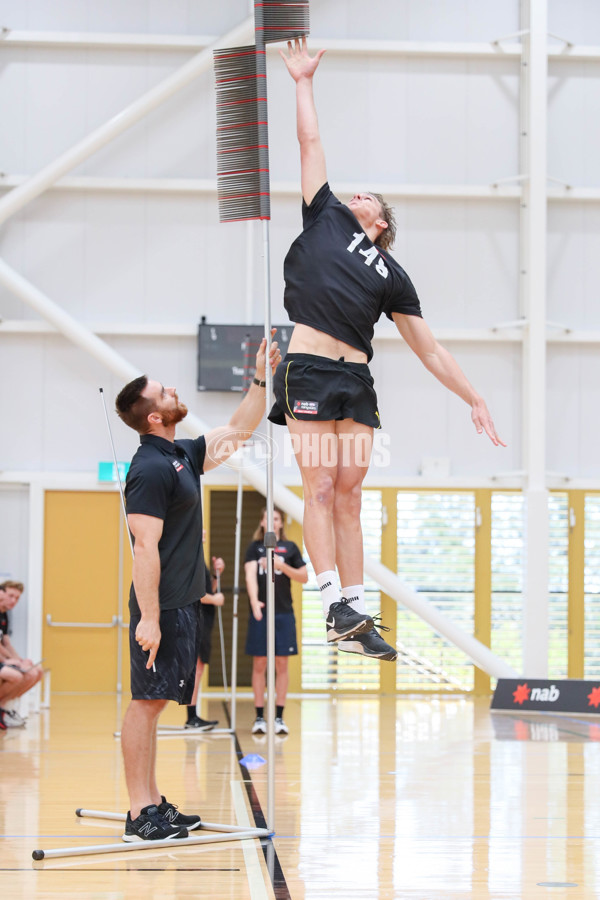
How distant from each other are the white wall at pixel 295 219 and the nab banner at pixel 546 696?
8.93 ft

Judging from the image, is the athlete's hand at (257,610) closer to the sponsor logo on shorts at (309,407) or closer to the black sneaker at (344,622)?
the black sneaker at (344,622)

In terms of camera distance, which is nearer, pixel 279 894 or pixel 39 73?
pixel 279 894

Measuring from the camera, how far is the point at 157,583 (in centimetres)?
436

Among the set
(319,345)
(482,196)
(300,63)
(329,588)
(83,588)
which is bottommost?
(83,588)

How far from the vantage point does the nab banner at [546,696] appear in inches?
405

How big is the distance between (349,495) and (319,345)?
58 centimetres

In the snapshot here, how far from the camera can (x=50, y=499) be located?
1166cm

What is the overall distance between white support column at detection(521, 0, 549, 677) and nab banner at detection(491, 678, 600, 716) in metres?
1.09

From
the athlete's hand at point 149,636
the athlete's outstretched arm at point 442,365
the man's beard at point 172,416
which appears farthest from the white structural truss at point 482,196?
the athlete's outstretched arm at point 442,365

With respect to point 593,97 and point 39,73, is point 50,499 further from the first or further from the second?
point 593,97

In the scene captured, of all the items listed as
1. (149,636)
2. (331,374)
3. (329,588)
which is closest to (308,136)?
(331,374)

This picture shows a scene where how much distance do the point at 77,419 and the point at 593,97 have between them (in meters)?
7.46

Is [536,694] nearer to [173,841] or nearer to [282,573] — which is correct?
[282,573]

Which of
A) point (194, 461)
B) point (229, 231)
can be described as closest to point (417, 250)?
point (229, 231)
